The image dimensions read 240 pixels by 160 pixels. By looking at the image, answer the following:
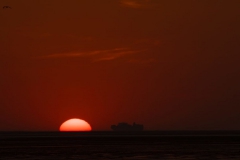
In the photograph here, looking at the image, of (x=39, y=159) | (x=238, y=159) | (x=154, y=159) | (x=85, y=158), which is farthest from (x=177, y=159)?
(x=39, y=159)

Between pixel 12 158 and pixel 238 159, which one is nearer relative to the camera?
pixel 238 159

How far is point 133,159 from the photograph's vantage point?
214 feet

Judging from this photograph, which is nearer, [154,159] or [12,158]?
[154,159]

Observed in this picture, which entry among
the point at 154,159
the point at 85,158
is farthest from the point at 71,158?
the point at 154,159

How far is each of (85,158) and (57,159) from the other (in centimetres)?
384

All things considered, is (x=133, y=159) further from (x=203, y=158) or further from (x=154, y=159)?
(x=203, y=158)

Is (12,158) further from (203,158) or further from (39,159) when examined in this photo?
(203,158)

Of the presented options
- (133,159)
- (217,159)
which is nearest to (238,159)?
(217,159)

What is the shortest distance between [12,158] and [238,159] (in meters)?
28.5

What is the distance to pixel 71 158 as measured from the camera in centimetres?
6912

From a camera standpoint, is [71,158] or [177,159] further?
[71,158]

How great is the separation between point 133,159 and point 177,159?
5338mm

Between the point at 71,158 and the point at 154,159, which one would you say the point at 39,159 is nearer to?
the point at 71,158

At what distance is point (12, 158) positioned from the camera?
69312 mm
